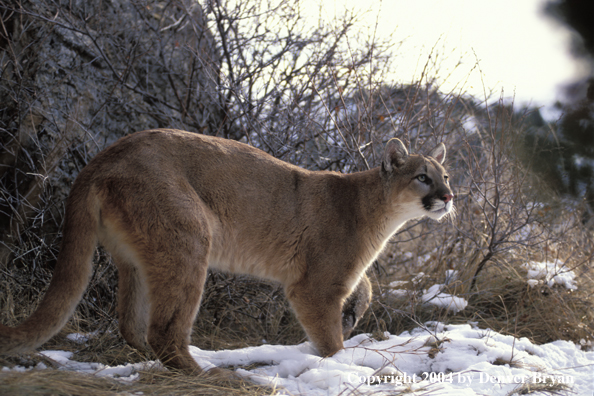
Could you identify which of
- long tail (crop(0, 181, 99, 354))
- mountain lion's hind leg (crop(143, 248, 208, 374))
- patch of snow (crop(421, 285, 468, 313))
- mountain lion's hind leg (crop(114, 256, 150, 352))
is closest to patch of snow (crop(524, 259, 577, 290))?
patch of snow (crop(421, 285, 468, 313))

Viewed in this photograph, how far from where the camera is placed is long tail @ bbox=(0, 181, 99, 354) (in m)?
2.62

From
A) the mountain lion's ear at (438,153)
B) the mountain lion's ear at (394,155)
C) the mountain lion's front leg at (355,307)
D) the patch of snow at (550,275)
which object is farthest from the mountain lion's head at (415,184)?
the patch of snow at (550,275)

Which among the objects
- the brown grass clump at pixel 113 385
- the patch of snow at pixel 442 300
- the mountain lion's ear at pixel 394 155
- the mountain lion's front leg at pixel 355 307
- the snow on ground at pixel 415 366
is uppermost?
the mountain lion's ear at pixel 394 155

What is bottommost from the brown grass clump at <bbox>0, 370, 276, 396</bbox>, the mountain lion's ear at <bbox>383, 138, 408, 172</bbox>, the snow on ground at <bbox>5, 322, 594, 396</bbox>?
the brown grass clump at <bbox>0, 370, 276, 396</bbox>

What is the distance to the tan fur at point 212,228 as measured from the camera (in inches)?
121

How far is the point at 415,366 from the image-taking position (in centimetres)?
358

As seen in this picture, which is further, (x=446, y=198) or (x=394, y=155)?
(x=394, y=155)

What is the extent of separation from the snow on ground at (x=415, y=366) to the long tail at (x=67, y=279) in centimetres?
44

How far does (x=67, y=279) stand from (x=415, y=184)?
2745 mm

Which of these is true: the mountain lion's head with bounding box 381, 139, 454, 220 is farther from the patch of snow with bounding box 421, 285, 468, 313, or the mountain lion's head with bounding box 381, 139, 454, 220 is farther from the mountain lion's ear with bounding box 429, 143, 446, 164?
the patch of snow with bounding box 421, 285, 468, 313

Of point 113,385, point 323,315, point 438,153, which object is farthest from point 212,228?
point 438,153

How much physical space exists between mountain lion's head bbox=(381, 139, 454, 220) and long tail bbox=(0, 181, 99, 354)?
7.81 feet

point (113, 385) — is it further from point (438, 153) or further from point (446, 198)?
point (438, 153)

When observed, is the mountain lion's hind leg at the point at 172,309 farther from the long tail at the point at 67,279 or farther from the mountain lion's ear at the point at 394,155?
the mountain lion's ear at the point at 394,155
